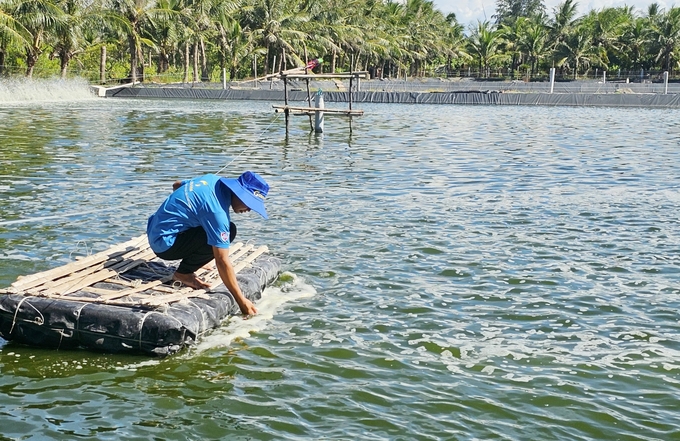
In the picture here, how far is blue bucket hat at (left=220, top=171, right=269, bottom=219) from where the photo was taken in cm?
724

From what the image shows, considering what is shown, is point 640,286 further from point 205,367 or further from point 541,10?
point 541,10

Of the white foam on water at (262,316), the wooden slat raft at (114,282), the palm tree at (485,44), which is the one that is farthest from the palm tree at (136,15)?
the wooden slat raft at (114,282)

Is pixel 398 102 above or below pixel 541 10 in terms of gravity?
below

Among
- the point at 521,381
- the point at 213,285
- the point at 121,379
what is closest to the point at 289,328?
the point at 213,285

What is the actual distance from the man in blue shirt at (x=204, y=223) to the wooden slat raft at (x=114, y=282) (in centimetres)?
29

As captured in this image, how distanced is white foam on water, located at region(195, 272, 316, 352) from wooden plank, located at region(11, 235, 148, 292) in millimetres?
1586

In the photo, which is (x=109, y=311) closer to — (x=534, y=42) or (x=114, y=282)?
(x=114, y=282)

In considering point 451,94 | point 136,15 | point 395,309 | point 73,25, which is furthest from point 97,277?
point 136,15

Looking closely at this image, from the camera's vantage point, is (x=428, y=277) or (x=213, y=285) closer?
(x=213, y=285)

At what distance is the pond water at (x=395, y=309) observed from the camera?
620cm

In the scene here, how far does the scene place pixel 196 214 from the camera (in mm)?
7453

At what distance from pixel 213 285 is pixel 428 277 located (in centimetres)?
314

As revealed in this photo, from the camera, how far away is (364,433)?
593 cm

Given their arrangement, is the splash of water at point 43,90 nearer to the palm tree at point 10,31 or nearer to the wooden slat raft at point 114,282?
the palm tree at point 10,31
